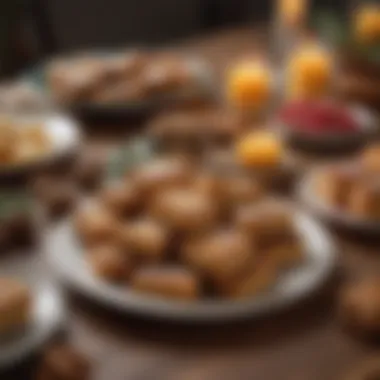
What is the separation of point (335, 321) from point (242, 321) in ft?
0.31

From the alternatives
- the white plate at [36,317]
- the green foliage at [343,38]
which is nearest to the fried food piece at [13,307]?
the white plate at [36,317]

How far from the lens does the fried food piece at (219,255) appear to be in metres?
0.84

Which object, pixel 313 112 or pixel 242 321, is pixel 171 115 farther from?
pixel 242 321

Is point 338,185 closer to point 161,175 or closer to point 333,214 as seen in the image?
point 333,214

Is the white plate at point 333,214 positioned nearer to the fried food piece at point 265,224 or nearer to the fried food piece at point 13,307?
the fried food piece at point 265,224

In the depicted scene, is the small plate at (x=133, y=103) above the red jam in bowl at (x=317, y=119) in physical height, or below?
above

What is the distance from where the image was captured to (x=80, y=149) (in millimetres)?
1273

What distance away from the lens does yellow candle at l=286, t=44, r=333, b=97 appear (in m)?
1.51

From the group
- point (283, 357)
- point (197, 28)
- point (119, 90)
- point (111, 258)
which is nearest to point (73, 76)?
Answer: point (119, 90)

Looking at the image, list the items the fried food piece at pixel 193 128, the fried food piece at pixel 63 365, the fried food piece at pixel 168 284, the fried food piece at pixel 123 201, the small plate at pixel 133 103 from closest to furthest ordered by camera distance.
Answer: the fried food piece at pixel 63 365 → the fried food piece at pixel 168 284 → the fried food piece at pixel 123 201 → the fried food piece at pixel 193 128 → the small plate at pixel 133 103

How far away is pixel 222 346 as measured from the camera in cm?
81

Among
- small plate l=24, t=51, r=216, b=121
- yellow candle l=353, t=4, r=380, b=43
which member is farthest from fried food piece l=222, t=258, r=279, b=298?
yellow candle l=353, t=4, r=380, b=43

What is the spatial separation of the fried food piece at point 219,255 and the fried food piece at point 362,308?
0.09 m

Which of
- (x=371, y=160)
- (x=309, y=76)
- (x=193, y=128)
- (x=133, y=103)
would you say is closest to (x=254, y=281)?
(x=371, y=160)
